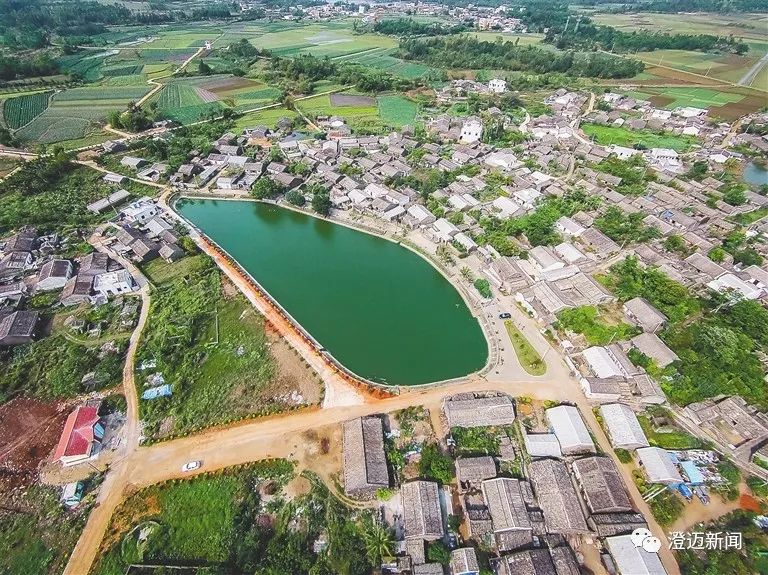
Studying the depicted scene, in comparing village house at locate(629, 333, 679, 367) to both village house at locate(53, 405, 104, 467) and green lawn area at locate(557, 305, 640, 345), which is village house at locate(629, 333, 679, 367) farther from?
village house at locate(53, 405, 104, 467)

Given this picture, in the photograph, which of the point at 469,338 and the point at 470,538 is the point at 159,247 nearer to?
the point at 469,338

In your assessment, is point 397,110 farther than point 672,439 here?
Yes

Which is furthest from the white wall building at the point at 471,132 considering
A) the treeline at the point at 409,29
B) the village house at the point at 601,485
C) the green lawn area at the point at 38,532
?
the treeline at the point at 409,29

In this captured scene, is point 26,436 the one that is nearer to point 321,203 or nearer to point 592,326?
point 321,203

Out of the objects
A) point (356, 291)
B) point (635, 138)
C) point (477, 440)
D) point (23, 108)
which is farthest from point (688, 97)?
point (23, 108)

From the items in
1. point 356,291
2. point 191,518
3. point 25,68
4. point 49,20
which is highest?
point 49,20

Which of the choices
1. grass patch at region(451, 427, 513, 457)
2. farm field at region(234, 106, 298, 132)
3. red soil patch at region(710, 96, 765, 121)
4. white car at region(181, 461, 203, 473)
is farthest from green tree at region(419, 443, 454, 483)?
red soil patch at region(710, 96, 765, 121)
